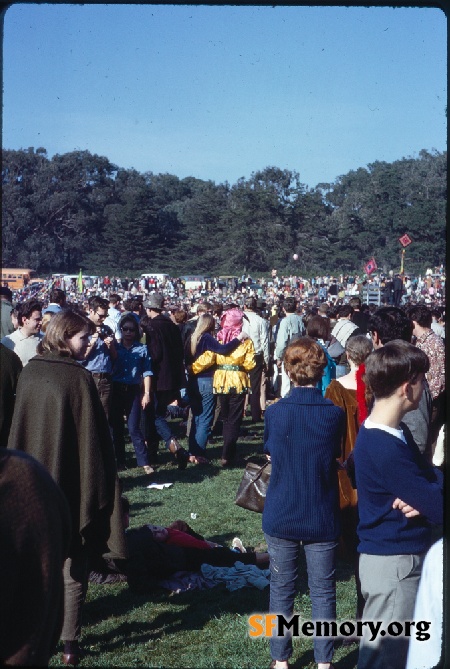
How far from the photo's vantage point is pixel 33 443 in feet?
13.3

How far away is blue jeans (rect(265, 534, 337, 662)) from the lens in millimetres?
3951

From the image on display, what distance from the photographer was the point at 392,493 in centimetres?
315

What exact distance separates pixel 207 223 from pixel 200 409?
239 ft

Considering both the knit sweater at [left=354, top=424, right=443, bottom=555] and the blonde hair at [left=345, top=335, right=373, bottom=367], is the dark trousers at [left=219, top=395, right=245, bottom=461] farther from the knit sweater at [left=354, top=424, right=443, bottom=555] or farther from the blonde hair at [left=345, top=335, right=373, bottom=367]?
the knit sweater at [left=354, top=424, right=443, bottom=555]

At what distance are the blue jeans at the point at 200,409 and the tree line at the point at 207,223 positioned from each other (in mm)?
58716

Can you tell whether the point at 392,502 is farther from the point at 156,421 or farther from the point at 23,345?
the point at 156,421

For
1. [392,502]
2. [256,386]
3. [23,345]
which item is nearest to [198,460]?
[256,386]

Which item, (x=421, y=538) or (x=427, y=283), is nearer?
(x=421, y=538)

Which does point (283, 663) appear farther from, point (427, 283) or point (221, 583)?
point (427, 283)

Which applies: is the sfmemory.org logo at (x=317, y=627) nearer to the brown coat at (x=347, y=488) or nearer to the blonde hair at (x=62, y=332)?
the brown coat at (x=347, y=488)

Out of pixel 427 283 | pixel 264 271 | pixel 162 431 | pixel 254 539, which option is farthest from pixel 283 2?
pixel 264 271

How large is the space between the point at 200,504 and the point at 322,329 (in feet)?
6.74

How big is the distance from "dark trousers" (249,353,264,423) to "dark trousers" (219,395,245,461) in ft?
9.26

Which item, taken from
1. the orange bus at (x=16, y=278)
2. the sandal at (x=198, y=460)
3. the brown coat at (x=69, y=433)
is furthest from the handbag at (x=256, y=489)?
the orange bus at (x=16, y=278)
